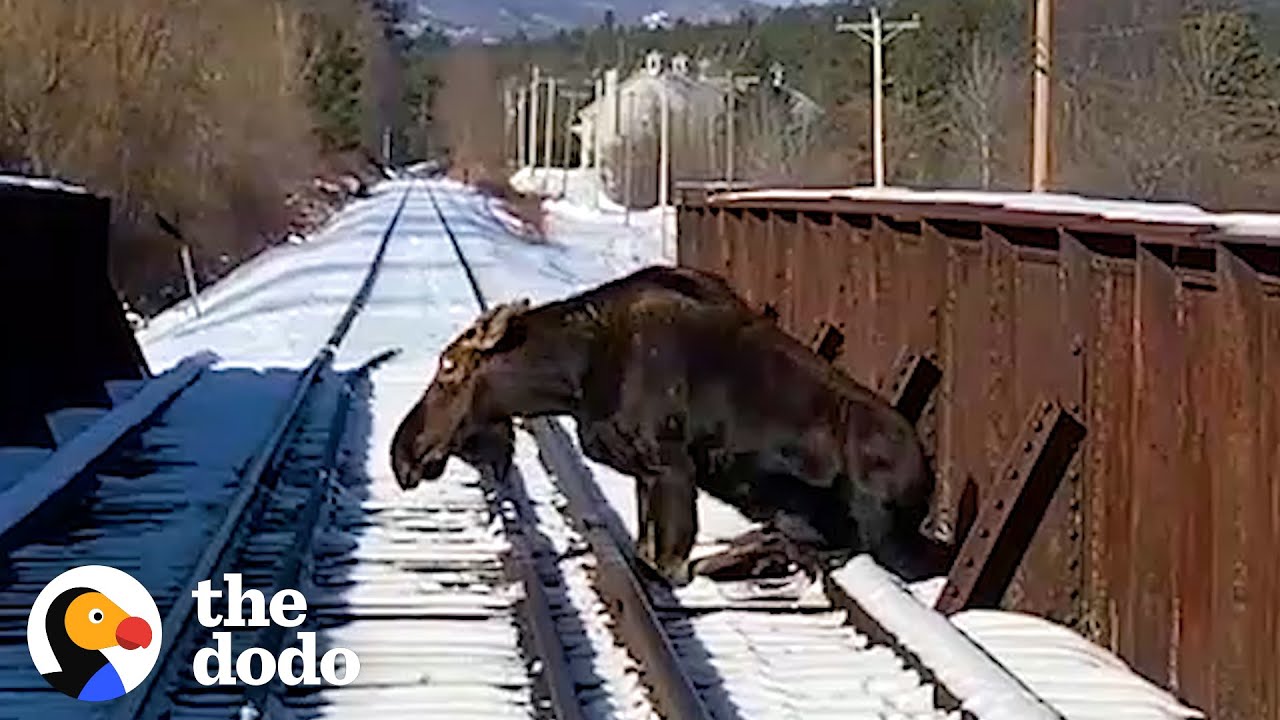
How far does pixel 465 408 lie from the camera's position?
11.3 metres

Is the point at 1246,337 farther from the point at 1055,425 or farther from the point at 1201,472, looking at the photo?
the point at 1055,425

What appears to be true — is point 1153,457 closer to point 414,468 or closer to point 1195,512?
point 1195,512

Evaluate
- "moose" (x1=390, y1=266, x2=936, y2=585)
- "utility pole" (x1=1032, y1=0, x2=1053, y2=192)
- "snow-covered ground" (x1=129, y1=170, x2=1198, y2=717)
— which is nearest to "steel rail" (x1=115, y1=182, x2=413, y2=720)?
"snow-covered ground" (x1=129, y1=170, x2=1198, y2=717)

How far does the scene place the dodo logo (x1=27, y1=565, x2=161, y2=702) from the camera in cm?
897

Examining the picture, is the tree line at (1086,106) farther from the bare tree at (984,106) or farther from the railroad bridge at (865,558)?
the railroad bridge at (865,558)

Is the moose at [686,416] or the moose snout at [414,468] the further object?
the moose snout at [414,468]

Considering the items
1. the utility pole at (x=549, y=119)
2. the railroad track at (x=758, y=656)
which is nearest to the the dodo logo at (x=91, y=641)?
the railroad track at (x=758, y=656)

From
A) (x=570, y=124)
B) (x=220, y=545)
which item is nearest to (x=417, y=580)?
(x=220, y=545)

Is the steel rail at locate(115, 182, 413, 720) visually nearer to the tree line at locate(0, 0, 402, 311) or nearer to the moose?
the moose

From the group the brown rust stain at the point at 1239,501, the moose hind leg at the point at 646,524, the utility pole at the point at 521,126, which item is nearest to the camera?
the brown rust stain at the point at 1239,501

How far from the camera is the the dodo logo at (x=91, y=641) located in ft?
29.4

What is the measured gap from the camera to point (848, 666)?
993 centimetres

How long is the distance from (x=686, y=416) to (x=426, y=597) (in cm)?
139

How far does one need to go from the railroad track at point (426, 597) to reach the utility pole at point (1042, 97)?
8.09 meters
